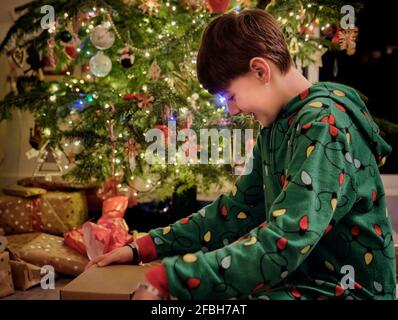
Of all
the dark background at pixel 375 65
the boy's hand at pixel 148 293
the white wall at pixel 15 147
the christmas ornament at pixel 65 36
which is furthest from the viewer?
the white wall at pixel 15 147

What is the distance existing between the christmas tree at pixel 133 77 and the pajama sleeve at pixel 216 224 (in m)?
1.08

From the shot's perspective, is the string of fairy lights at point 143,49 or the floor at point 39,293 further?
the string of fairy lights at point 143,49

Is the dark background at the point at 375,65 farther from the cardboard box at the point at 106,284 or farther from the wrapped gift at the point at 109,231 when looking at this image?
the cardboard box at the point at 106,284

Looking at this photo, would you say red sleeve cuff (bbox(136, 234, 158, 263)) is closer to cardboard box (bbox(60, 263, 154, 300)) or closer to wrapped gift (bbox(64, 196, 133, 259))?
cardboard box (bbox(60, 263, 154, 300))

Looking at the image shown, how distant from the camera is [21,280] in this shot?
190 cm

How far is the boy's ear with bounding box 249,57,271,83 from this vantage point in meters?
0.82

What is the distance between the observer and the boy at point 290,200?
679mm

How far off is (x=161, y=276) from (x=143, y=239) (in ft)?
1.00

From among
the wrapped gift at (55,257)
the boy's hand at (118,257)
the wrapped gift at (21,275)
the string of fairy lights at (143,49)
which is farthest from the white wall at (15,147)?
the boy's hand at (118,257)

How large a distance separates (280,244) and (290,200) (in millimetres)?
71

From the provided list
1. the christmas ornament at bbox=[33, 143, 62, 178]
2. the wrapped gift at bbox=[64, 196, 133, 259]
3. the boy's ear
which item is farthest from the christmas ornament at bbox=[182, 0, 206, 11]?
the boy's ear

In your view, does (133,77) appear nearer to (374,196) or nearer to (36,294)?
(36,294)
